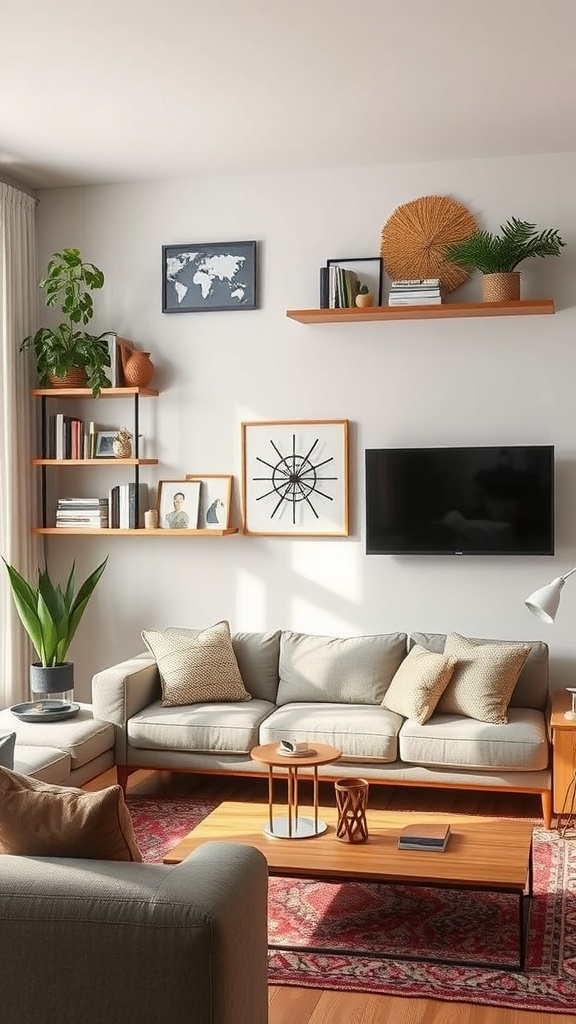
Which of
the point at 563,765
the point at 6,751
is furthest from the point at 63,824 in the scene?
the point at 563,765

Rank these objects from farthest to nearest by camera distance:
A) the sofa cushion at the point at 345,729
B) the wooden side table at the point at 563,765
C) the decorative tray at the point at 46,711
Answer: the decorative tray at the point at 46,711
the sofa cushion at the point at 345,729
the wooden side table at the point at 563,765

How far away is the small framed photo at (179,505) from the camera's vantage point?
563cm

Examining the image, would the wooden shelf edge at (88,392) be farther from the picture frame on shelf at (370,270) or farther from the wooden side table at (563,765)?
the wooden side table at (563,765)

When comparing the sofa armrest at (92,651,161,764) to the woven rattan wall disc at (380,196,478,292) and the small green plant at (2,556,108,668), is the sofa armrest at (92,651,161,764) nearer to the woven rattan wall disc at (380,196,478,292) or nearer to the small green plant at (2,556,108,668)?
the small green plant at (2,556,108,668)

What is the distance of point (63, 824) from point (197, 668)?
107 inches

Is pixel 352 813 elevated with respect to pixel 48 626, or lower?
lower

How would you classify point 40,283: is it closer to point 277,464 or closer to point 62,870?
point 277,464

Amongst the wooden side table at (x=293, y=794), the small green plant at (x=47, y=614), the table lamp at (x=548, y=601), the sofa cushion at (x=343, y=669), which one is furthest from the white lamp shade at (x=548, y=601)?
the small green plant at (x=47, y=614)

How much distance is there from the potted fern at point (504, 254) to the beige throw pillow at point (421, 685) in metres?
1.63

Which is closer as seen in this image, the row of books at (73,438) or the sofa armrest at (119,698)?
the sofa armrest at (119,698)

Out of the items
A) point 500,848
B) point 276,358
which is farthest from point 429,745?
point 276,358

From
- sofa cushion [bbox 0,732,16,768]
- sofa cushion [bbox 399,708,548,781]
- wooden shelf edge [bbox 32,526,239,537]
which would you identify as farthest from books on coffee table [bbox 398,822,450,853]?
wooden shelf edge [bbox 32,526,239,537]

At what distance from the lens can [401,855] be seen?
3.46 meters

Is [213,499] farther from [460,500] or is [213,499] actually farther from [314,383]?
[460,500]
